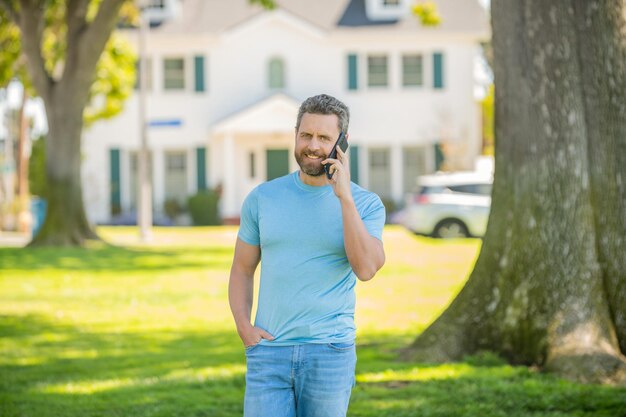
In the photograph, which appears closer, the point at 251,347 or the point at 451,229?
the point at 251,347

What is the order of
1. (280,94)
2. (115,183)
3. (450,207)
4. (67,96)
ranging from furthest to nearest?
(115,183)
(280,94)
(450,207)
(67,96)

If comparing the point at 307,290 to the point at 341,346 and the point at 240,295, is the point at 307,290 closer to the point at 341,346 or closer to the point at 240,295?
the point at 341,346

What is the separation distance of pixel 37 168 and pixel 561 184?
35.3 m

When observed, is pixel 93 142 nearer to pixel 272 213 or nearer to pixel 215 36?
pixel 215 36

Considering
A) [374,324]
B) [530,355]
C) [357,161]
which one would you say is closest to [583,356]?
[530,355]

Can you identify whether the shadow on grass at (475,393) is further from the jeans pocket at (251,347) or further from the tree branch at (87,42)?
the tree branch at (87,42)

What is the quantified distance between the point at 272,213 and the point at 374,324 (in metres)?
8.07

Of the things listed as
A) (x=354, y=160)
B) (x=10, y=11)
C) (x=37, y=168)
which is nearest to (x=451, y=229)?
(x=10, y=11)

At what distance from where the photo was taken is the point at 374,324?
1245 centimetres

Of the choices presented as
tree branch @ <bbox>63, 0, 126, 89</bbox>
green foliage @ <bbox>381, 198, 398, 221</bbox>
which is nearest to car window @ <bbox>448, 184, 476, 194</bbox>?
tree branch @ <bbox>63, 0, 126, 89</bbox>

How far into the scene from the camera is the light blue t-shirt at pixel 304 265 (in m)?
4.45

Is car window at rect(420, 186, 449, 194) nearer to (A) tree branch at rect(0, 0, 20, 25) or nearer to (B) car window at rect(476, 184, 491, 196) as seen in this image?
(B) car window at rect(476, 184, 491, 196)

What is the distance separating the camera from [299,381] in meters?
4.47

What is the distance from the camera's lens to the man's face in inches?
174
